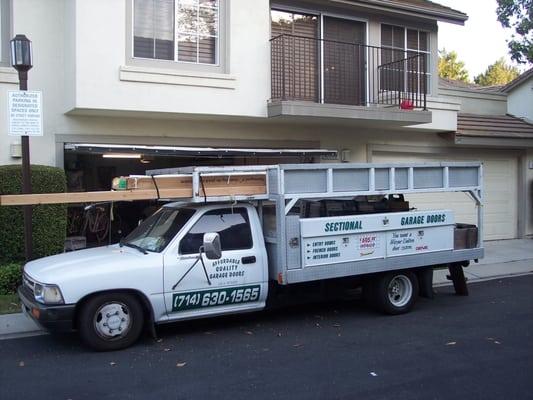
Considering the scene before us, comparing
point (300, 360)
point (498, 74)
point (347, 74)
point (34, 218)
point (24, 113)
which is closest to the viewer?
point (300, 360)

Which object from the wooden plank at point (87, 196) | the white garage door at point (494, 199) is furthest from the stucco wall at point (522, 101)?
the wooden plank at point (87, 196)

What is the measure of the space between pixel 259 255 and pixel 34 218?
14.7 feet

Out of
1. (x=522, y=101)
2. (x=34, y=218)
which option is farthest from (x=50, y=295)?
(x=522, y=101)

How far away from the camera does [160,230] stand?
735 centimetres

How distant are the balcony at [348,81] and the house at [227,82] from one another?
31 mm

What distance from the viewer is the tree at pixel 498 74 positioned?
151 feet

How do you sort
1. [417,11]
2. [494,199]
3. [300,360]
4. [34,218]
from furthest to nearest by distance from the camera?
[494,199], [417,11], [34,218], [300,360]

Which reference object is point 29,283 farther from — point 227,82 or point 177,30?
point 177,30

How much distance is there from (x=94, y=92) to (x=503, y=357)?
7.41 m

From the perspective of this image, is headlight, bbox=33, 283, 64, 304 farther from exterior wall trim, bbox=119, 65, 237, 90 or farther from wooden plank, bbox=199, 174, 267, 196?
exterior wall trim, bbox=119, 65, 237, 90

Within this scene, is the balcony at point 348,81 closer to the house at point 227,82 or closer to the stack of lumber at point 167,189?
the house at point 227,82

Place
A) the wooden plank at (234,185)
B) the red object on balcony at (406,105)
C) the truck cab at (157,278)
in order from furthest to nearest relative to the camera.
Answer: the red object on balcony at (406,105), the wooden plank at (234,185), the truck cab at (157,278)

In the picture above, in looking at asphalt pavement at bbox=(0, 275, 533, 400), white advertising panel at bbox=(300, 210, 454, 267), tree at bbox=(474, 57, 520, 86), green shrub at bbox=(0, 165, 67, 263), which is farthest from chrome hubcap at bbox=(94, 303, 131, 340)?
tree at bbox=(474, 57, 520, 86)

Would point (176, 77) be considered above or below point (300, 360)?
above
